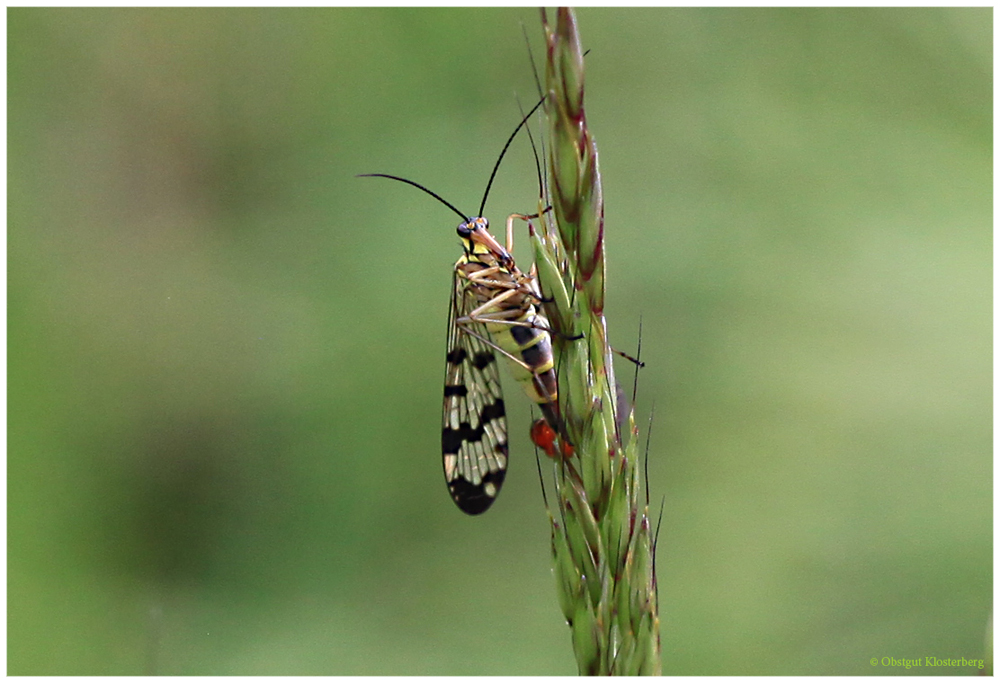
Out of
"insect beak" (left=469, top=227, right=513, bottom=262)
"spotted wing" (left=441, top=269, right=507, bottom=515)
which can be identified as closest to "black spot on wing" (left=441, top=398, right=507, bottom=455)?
"spotted wing" (left=441, top=269, right=507, bottom=515)

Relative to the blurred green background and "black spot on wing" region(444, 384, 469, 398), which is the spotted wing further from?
the blurred green background

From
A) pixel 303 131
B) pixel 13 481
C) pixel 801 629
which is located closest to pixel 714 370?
pixel 801 629

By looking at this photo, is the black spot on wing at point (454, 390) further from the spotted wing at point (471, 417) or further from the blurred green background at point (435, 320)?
the blurred green background at point (435, 320)

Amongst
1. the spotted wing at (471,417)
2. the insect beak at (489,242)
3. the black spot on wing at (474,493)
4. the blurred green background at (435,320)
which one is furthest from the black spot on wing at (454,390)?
the blurred green background at (435,320)

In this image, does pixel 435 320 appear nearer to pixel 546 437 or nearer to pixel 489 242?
pixel 489 242

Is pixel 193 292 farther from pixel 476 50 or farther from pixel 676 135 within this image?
pixel 676 135

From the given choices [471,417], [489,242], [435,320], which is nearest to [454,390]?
[471,417]
